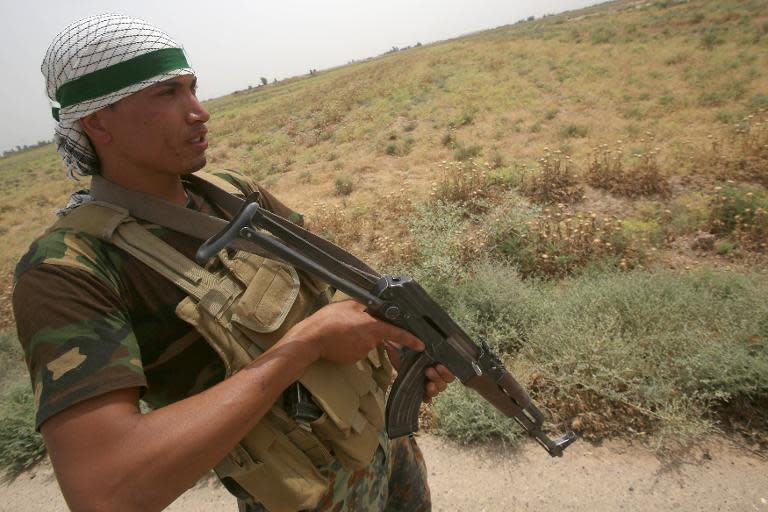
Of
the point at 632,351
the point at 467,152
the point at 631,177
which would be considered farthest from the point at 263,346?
the point at 467,152

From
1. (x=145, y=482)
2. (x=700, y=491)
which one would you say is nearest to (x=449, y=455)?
(x=700, y=491)

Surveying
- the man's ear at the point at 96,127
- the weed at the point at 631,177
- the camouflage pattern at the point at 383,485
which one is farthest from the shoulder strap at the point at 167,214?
the weed at the point at 631,177

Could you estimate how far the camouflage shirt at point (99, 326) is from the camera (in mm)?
911

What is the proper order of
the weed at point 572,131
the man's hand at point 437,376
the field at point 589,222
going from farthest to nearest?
the weed at point 572,131 < the field at point 589,222 < the man's hand at point 437,376

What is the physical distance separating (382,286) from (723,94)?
428 inches

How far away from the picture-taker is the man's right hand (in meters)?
1.17

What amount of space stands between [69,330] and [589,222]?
4882 millimetres

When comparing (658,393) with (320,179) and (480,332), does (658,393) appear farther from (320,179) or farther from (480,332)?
(320,179)

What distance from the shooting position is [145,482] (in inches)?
35.4

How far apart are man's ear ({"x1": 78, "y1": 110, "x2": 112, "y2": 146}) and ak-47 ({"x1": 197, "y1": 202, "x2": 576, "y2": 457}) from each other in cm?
50

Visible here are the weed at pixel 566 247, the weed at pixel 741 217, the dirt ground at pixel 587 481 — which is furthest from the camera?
the weed at pixel 566 247

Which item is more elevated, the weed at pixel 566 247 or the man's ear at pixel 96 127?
the man's ear at pixel 96 127

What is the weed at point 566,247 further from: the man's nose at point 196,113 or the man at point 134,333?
the man's nose at point 196,113

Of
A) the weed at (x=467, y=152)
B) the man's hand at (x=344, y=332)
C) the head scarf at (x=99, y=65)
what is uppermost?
the head scarf at (x=99, y=65)
